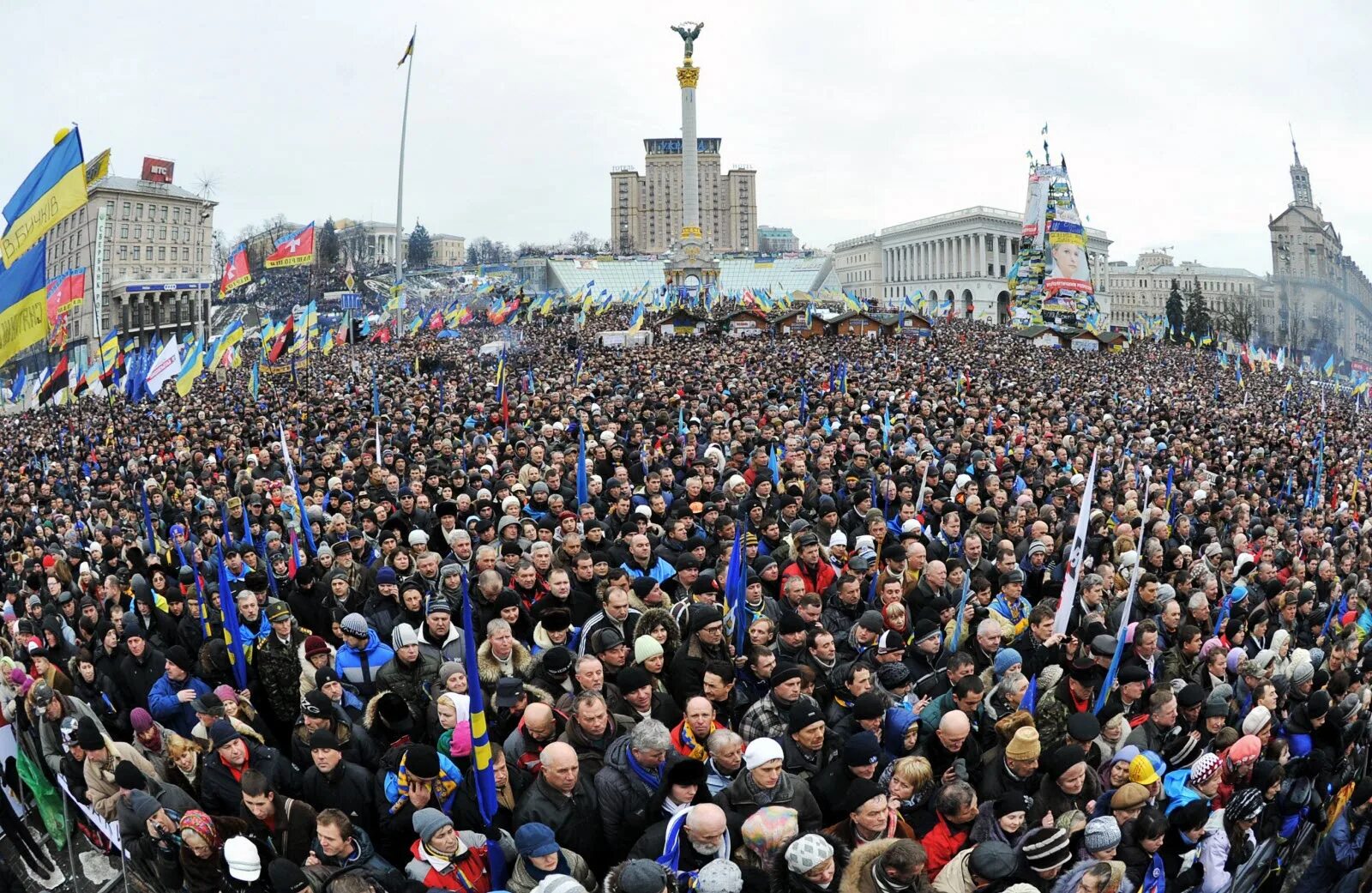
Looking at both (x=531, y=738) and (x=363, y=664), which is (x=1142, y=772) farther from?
(x=363, y=664)

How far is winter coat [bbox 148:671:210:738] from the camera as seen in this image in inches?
213

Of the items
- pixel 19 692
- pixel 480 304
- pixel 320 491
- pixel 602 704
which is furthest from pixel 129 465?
pixel 480 304

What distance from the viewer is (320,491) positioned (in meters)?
11.8

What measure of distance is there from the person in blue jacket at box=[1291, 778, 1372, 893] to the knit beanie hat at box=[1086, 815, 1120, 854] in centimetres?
139

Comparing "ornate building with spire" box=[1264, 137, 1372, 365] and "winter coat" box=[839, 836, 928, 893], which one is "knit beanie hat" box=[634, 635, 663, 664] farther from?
"ornate building with spire" box=[1264, 137, 1372, 365]

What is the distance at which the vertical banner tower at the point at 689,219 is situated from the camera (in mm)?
76938

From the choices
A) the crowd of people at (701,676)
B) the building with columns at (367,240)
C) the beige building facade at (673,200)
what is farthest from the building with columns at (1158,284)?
the crowd of people at (701,676)

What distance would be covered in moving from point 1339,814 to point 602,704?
3338 millimetres

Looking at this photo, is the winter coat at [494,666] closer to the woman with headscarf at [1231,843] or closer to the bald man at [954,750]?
the bald man at [954,750]

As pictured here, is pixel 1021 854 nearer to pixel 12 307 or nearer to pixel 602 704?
pixel 602 704

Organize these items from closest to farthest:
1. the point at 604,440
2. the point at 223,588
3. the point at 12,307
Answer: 1. the point at 223,588
2. the point at 12,307
3. the point at 604,440

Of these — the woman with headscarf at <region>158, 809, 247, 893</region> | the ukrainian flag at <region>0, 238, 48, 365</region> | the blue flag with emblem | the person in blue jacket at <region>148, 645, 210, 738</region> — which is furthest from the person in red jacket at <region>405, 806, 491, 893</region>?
the ukrainian flag at <region>0, 238, 48, 365</region>

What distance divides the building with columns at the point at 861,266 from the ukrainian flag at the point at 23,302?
114 meters

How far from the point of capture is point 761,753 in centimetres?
382
